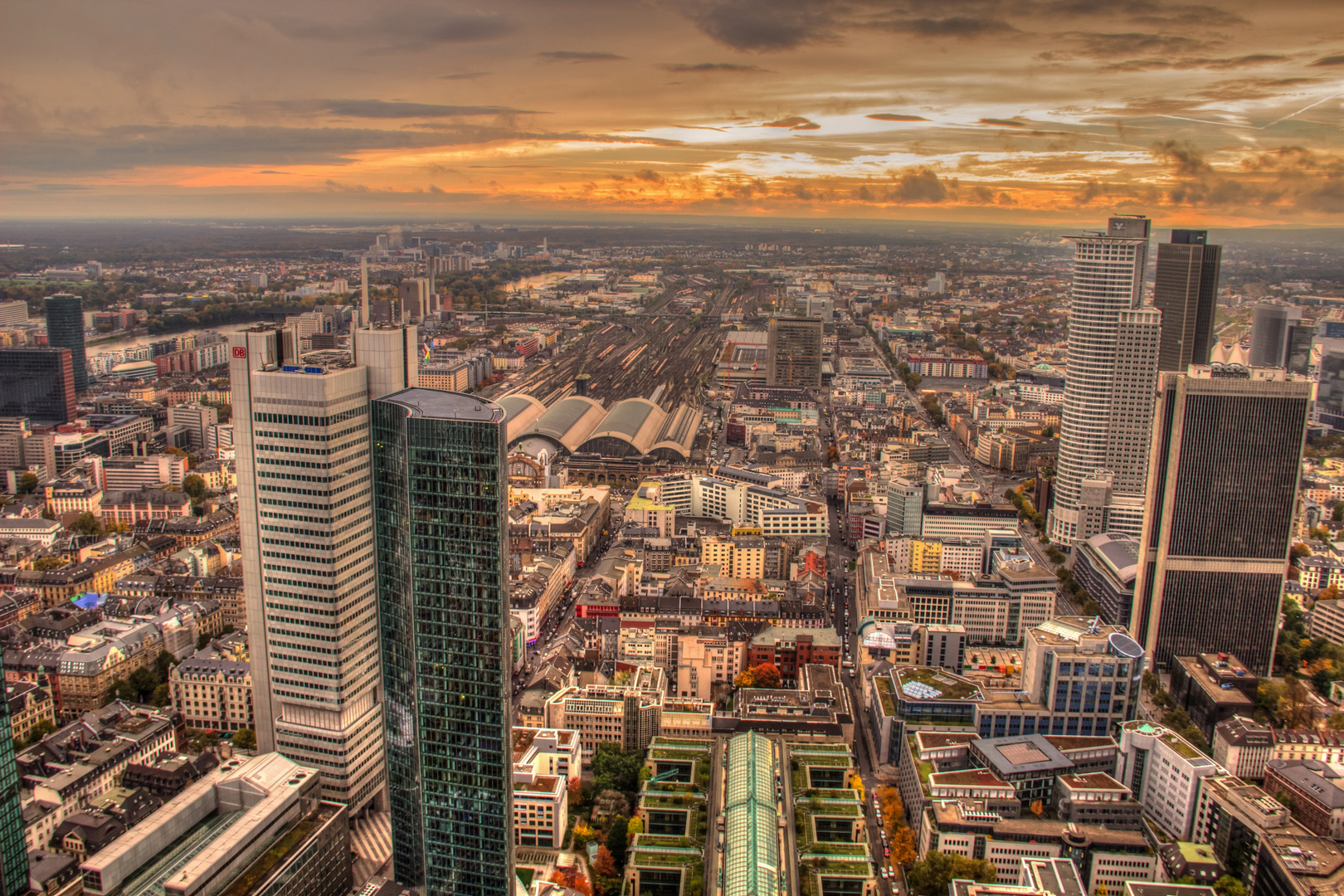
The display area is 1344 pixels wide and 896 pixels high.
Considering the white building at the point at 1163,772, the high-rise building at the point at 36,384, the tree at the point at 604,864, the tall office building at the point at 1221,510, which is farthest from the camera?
the high-rise building at the point at 36,384

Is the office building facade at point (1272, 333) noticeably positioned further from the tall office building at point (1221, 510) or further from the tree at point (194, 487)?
the tree at point (194, 487)

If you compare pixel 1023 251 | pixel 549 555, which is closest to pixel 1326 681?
pixel 549 555

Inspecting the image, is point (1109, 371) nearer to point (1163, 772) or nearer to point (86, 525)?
point (1163, 772)

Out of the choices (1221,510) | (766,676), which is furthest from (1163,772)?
(766,676)

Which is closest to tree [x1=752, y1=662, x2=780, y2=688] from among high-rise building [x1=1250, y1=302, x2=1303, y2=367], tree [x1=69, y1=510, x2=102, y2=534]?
tree [x1=69, y1=510, x2=102, y2=534]

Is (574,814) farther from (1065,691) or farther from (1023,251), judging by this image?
(1023,251)

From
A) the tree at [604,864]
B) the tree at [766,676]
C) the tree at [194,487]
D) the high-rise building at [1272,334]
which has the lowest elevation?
the tree at [604,864]

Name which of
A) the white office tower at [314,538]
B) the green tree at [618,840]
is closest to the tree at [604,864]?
the green tree at [618,840]
